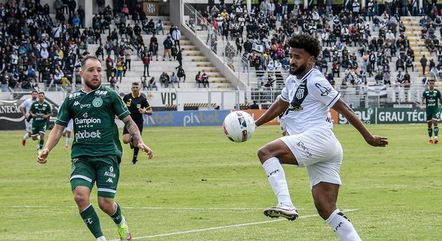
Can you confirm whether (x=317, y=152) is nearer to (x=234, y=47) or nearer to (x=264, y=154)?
(x=264, y=154)

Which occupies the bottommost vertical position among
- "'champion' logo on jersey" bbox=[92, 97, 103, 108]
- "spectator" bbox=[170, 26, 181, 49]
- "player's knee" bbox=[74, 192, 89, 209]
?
"spectator" bbox=[170, 26, 181, 49]

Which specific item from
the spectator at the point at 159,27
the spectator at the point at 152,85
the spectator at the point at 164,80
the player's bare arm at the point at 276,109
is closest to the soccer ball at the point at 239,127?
the player's bare arm at the point at 276,109

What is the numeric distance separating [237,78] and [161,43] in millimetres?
7646

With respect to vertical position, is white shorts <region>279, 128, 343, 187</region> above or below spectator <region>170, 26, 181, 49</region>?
above

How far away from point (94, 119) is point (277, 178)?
3.09m

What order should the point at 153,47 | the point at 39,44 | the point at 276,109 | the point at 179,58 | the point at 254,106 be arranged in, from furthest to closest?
the point at 153,47 < the point at 179,58 < the point at 39,44 < the point at 254,106 < the point at 276,109

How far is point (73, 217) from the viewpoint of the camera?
1906cm

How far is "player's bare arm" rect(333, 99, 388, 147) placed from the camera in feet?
39.5

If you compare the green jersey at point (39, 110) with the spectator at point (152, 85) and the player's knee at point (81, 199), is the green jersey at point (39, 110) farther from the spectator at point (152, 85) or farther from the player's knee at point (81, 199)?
the player's knee at point (81, 199)

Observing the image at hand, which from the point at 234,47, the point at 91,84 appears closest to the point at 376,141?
the point at 91,84

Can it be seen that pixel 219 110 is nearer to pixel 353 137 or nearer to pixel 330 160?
Result: pixel 353 137

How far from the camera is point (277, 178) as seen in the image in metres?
11.7

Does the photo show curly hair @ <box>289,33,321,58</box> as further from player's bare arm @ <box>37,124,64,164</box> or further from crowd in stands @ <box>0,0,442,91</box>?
crowd in stands @ <box>0,0,442,91</box>

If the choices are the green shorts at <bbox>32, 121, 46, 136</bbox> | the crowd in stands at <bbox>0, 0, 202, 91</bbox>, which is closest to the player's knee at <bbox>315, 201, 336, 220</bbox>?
the green shorts at <bbox>32, 121, 46, 136</bbox>
